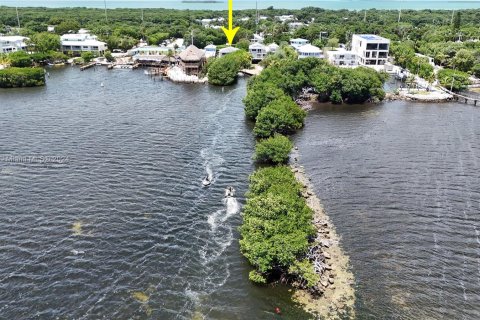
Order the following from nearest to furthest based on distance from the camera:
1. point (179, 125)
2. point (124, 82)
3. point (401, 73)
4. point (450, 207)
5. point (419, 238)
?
point (419, 238) < point (450, 207) < point (179, 125) < point (124, 82) < point (401, 73)

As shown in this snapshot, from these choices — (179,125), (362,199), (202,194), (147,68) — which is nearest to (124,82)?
(147,68)

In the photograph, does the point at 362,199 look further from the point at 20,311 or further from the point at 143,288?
the point at 20,311

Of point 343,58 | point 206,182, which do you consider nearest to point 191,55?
point 343,58

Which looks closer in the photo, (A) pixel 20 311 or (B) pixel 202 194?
(A) pixel 20 311

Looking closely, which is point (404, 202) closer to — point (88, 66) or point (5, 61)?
point (88, 66)

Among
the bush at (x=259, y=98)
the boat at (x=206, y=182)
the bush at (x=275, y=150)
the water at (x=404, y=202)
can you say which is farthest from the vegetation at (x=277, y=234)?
the bush at (x=259, y=98)

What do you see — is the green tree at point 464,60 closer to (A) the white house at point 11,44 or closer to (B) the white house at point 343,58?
(B) the white house at point 343,58
